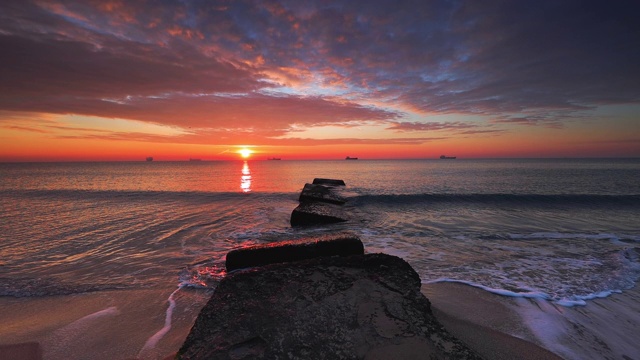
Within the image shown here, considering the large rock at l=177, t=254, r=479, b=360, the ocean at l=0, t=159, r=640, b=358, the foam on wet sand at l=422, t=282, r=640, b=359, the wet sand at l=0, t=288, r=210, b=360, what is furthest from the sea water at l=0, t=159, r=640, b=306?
the large rock at l=177, t=254, r=479, b=360

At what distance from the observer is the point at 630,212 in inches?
563

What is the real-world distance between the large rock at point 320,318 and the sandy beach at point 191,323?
0.81 m

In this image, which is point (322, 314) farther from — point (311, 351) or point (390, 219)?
point (390, 219)

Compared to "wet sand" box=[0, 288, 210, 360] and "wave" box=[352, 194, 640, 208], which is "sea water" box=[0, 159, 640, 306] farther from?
"wave" box=[352, 194, 640, 208]

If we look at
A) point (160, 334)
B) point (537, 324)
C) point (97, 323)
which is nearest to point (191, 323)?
point (160, 334)

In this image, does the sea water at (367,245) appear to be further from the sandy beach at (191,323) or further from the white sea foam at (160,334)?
the white sea foam at (160,334)

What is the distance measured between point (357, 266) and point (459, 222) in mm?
9145

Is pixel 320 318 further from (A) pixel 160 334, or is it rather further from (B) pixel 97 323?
(B) pixel 97 323

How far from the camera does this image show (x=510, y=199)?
18.6 m

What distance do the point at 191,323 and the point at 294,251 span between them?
190 centimetres

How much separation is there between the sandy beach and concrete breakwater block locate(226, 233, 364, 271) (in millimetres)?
875

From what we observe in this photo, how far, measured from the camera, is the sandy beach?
3.30 metres

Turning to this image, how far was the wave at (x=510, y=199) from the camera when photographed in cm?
1717

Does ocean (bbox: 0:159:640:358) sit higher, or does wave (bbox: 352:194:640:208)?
ocean (bbox: 0:159:640:358)
